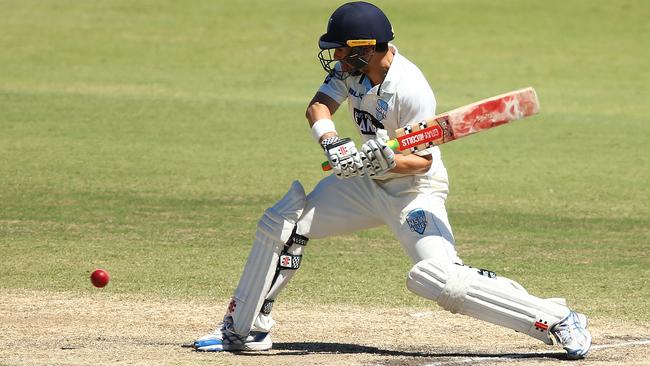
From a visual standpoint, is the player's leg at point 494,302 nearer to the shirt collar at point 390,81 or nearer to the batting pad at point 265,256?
the batting pad at point 265,256

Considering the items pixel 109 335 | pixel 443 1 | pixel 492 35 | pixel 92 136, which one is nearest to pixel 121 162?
pixel 92 136

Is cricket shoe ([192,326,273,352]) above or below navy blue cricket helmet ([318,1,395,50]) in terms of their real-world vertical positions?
below

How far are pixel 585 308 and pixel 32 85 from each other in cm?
1352

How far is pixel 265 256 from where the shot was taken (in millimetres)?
6785

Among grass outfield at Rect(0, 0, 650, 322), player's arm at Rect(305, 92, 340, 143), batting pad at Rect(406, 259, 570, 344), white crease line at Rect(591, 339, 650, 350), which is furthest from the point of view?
grass outfield at Rect(0, 0, 650, 322)

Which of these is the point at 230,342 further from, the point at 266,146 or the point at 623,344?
the point at 266,146

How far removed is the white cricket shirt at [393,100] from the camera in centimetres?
664

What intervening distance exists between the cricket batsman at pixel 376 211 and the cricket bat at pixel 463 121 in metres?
0.08

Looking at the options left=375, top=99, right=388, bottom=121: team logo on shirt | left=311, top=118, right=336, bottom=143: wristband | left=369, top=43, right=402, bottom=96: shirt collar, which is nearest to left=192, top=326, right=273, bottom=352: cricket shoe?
left=311, top=118, right=336, bottom=143: wristband

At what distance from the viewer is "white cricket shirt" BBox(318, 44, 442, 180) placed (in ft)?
21.8

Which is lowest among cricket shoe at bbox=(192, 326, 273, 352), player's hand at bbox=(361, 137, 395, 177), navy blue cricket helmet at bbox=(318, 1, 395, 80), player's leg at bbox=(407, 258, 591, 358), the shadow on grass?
the shadow on grass

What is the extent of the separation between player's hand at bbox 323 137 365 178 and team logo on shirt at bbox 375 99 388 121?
1.12ft

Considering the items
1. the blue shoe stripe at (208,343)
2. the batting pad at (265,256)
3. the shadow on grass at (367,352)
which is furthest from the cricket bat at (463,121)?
the blue shoe stripe at (208,343)

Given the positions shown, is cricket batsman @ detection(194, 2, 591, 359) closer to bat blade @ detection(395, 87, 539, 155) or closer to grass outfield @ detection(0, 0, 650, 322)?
bat blade @ detection(395, 87, 539, 155)
